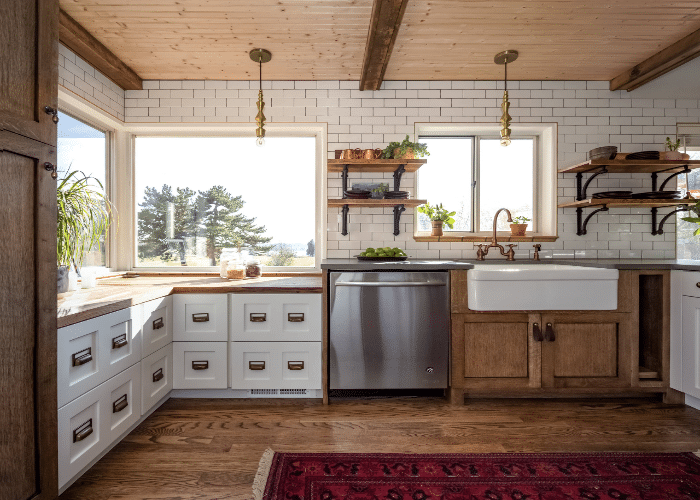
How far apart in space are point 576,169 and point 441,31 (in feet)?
4.88

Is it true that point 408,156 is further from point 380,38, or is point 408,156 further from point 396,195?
point 380,38

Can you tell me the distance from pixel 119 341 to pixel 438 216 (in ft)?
7.64

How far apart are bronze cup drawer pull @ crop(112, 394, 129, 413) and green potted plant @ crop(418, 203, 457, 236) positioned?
2318mm

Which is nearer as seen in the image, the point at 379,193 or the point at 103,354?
the point at 103,354

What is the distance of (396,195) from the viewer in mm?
2904

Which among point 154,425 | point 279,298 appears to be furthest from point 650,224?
point 154,425

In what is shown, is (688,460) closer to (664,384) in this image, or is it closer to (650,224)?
(664,384)

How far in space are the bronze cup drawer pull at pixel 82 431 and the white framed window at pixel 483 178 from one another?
2506mm

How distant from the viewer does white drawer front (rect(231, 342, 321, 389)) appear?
2510 millimetres

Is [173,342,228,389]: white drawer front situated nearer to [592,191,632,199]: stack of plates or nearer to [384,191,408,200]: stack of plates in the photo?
[384,191,408,200]: stack of plates

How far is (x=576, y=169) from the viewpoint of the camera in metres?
3.03

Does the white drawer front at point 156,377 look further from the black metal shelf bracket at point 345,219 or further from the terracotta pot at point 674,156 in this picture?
the terracotta pot at point 674,156

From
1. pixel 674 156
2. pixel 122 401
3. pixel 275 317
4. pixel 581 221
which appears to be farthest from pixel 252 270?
pixel 674 156

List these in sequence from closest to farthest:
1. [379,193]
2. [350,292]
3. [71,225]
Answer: [71,225], [350,292], [379,193]
